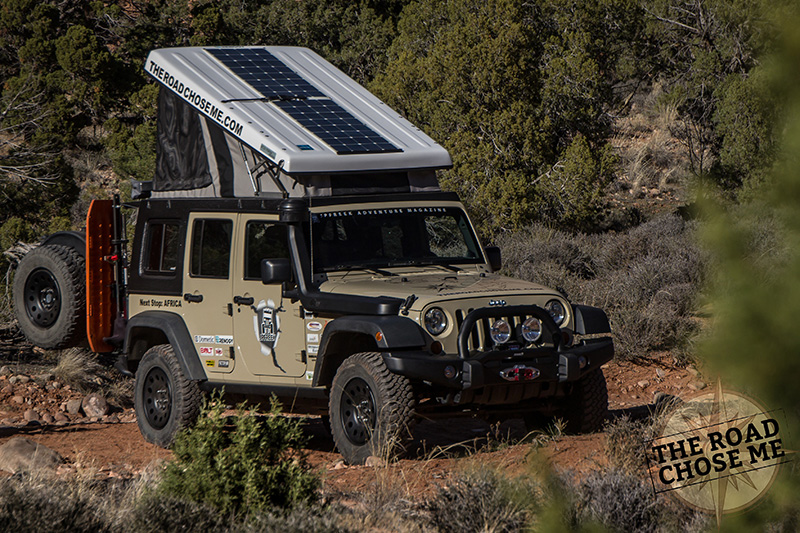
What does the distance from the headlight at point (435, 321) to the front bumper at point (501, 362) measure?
19cm

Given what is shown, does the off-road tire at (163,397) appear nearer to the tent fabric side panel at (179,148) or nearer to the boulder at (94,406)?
the tent fabric side panel at (179,148)

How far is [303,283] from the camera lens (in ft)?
24.4

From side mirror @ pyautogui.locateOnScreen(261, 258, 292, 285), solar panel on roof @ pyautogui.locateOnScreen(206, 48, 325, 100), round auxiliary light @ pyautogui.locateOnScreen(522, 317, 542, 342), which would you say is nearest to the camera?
round auxiliary light @ pyautogui.locateOnScreen(522, 317, 542, 342)

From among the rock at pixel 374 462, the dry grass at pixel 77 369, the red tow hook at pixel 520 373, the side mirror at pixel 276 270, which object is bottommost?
the rock at pixel 374 462

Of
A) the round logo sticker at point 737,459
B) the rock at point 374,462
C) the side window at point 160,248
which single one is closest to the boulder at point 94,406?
the side window at point 160,248

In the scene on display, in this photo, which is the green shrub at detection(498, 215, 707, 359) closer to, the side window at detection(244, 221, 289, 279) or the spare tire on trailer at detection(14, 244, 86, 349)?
the side window at detection(244, 221, 289, 279)

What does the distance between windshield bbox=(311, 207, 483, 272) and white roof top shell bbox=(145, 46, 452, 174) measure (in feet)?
1.33

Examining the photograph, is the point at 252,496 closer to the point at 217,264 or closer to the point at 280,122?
the point at 217,264

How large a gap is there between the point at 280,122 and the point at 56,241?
3.00 metres

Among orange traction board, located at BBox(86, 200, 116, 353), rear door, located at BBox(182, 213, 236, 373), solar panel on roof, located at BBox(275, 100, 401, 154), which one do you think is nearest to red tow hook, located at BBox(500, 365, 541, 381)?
solar panel on roof, located at BBox(275, 100, 401, 154)

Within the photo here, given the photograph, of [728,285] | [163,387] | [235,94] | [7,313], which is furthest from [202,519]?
[7,313]

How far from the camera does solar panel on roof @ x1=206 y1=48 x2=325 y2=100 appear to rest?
8.89m

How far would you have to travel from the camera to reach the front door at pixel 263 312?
7.61 m

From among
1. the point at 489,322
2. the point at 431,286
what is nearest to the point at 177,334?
the point at 431,286
